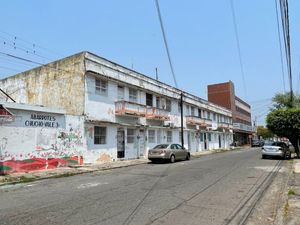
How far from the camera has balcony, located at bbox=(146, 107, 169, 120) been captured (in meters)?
27.6

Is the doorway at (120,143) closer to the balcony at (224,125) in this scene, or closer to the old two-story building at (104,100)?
the old two-story building at (104,100)

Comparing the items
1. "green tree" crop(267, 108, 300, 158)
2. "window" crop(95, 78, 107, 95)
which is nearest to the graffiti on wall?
"window" crop(95, 78, 107, 95)

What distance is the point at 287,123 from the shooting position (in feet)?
87.9

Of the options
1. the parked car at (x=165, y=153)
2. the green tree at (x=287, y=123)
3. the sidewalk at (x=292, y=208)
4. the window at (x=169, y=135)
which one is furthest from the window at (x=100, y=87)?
the sidewalk at (x=292, y=208)

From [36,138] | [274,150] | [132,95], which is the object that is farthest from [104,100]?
[274,150]

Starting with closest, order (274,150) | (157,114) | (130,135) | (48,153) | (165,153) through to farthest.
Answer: (48,153)
(165,153)
(274,150)
(130,135)
(157,114)

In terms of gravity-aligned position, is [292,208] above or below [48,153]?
below

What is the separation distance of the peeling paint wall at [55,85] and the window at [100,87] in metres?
1.47

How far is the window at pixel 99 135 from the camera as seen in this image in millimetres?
21748

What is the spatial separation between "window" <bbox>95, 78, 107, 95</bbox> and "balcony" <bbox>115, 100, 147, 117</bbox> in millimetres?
1598

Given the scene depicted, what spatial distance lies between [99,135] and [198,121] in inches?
830

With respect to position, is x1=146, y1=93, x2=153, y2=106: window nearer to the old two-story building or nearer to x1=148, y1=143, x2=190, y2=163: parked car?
the old two-story building

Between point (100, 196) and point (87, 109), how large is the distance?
42.2ft

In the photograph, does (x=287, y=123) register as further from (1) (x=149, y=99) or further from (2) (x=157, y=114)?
(1) (x=149, y=99)
